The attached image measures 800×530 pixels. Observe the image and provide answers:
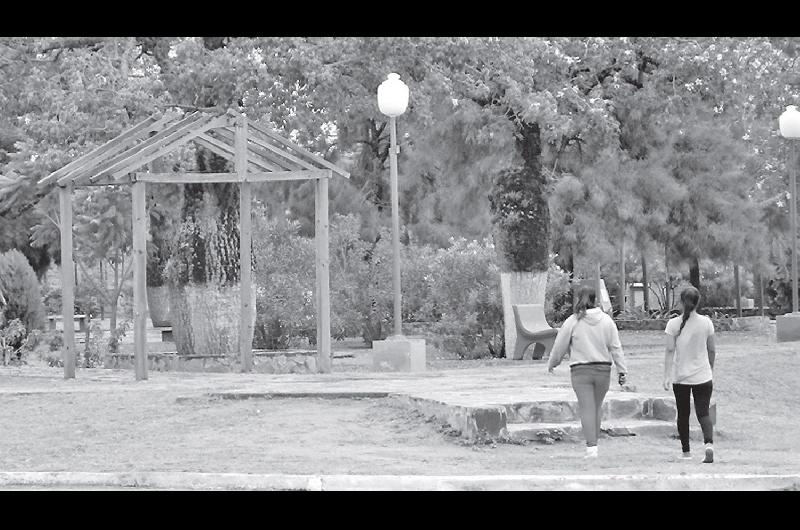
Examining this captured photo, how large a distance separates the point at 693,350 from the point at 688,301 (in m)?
0.41

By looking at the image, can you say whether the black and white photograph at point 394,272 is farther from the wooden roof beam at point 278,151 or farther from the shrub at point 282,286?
the wooden roof beam at point 278,151

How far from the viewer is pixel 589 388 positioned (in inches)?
449

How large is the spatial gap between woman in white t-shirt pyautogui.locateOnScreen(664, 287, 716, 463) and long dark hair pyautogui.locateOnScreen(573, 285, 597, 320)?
2.25ft

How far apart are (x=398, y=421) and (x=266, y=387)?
2.57 metres

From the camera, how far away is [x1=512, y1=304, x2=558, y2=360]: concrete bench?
22312 millimetres

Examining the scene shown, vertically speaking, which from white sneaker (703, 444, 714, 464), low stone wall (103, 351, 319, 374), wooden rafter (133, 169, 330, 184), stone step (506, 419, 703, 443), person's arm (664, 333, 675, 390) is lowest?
white sneaker (703, 444, 714, 464)

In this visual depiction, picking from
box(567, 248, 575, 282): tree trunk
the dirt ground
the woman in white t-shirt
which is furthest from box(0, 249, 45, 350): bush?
box(567, 248, 575, 282): tree trunk

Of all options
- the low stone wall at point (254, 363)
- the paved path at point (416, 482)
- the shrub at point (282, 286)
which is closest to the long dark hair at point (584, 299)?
the paved path at point (416, 482)

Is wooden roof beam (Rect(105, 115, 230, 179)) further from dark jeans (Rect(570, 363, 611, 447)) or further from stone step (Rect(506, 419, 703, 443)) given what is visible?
dark jeans (Rect(570, 363, 611, 447))

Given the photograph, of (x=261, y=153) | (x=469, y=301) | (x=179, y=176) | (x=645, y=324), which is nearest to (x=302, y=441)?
(x=261, y=153)

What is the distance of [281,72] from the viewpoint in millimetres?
21391
